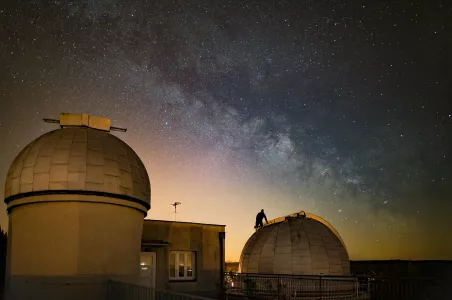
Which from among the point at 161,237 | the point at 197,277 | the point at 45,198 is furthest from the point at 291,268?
the point at 45,198

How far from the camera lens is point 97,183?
552 inches

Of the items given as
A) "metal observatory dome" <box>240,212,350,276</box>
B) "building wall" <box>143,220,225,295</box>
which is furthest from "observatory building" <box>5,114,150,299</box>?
"metal observatory dome" <box>240,212,350,276</box>

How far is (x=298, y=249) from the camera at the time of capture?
27266mm

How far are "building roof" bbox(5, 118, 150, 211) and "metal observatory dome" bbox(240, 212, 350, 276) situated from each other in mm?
14811

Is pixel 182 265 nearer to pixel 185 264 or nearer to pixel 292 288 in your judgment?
pixel 185 264

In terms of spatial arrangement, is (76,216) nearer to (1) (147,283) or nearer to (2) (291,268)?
(1) (147,283)

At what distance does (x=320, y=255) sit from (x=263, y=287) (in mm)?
4580

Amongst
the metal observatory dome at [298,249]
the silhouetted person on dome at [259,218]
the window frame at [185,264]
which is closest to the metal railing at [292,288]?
the metal observatory dome at [298,249]

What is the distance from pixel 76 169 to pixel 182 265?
871 centimetres

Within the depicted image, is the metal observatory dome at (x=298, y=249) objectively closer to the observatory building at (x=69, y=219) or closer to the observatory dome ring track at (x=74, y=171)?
the observatory building at (x=69, y=219)

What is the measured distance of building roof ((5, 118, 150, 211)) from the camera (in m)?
13.8

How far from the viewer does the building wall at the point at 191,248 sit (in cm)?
1925

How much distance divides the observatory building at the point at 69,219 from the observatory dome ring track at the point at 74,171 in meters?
0.03

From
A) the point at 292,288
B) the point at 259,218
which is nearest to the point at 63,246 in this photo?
the point at 292,288
